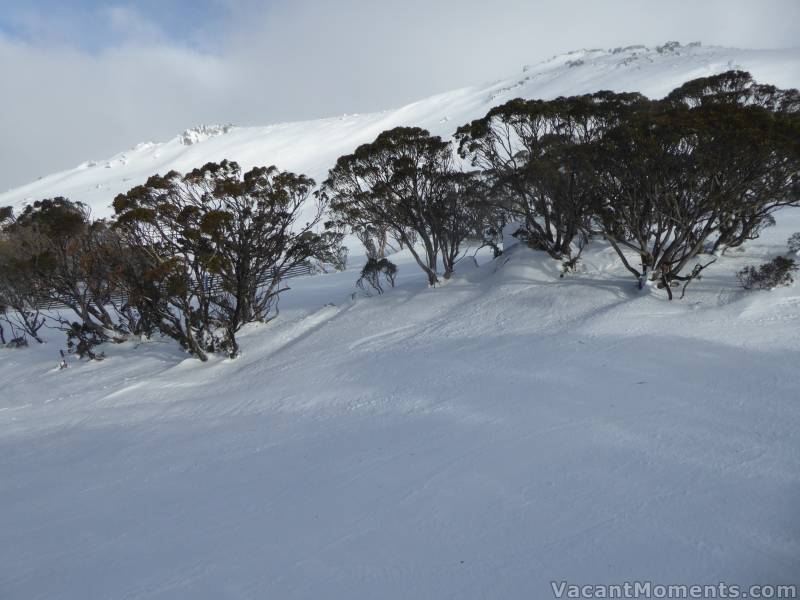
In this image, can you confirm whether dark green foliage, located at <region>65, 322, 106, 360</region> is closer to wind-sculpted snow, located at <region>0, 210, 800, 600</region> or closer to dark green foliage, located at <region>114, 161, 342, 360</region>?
dark green foliage, located at <region>114, 161, 342, 360</region>

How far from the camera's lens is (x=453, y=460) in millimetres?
4973

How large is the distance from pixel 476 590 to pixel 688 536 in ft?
5.41

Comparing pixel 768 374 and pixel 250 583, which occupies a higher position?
pixel 250 583

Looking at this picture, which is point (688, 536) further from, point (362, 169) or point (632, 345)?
point (362, 169)

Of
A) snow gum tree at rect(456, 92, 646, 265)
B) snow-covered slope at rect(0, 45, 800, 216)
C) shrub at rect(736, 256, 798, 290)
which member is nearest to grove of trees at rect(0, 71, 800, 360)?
snow gum tree at rect(456, 92, 646, 265)

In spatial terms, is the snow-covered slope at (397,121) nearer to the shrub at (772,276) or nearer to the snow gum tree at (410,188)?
the snow gum tree at (410,188)

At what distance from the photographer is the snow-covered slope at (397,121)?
60.4 metres

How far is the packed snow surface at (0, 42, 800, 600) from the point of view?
11.5 ft

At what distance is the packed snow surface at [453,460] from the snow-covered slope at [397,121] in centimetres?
5470

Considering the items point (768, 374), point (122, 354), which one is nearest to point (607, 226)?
point (768, 374)

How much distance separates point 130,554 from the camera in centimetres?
443

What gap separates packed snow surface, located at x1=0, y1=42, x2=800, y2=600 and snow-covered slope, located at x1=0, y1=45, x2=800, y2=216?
2154 inches

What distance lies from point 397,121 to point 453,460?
93.6 metres

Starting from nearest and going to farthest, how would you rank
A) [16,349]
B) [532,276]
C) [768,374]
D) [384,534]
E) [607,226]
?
1. [384,534]
2. [768,374]
3. [607,226]
4. [532,276]
5. [16,349]
